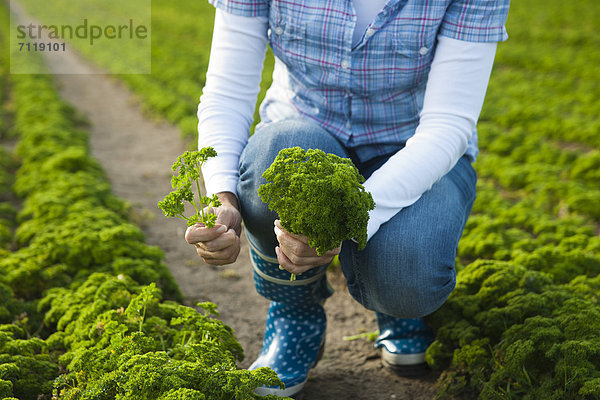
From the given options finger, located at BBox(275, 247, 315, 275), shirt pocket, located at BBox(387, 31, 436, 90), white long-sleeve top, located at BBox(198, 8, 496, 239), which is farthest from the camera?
shirt pocket, located at BBox(387, 31, 436, 90)

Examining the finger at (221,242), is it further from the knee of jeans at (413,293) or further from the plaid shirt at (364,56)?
the plaid shirt at (364,56)

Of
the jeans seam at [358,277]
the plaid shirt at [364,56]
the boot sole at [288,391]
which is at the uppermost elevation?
the plaid shirt at [364,56]

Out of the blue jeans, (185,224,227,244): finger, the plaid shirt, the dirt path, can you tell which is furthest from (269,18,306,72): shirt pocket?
the dirt path

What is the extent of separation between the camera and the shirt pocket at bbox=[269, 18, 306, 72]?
2.16 m

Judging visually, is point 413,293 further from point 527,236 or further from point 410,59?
point 527,236

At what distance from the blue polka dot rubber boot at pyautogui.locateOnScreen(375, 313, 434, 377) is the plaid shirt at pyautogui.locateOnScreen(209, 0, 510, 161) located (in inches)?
29.0

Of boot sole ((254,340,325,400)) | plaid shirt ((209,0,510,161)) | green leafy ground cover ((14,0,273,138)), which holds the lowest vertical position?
green leafy ground cover ((14,0,273,138))

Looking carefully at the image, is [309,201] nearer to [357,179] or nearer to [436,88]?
[357,179]

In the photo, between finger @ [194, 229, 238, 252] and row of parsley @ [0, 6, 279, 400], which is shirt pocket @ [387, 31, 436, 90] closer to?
finger @ [194, 229, 238, 252]

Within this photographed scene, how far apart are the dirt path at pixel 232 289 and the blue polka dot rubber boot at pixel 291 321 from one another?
6.5 inches

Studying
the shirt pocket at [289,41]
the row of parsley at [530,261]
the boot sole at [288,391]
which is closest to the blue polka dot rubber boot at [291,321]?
the boot sole at [288,391]

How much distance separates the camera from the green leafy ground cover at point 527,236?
2.04 metres

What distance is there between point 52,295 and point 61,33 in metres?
15.1

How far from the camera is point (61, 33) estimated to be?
1575 cm
